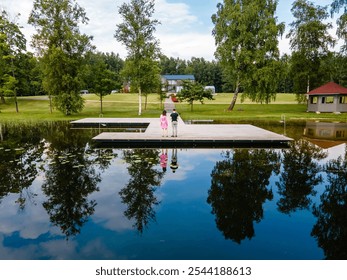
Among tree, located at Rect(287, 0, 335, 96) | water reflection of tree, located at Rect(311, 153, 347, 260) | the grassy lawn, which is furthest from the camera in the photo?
tree, located at Rect(287, 0, 335, 96)

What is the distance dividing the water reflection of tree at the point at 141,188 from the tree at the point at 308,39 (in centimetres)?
3749

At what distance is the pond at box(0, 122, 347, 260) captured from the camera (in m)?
6.01

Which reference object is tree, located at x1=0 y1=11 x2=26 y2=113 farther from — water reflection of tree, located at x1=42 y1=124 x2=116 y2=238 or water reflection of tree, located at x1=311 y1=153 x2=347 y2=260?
water reflection of tree, located at x1=311 y1=153 x2=347 y2=260

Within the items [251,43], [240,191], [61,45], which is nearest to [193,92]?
[251,43]

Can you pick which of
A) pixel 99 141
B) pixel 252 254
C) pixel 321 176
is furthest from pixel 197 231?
pixel 99 141

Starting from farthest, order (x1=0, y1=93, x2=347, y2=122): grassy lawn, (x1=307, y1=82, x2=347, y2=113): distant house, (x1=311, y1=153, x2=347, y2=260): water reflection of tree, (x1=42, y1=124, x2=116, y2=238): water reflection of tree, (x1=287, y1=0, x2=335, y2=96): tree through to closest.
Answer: (x1=287, y1=0, x2=335, y2=96): tree < (x1=307, y1=82, x2=347, y2=113): distant house < (x1=0, y1=93, x2=347, y2=122): grassy lawn < (x1=42, y1=124, x2=116, y2=238): water reflection of tree < (x1=311, y1=153, x2=347, y2=260): water reflection of tree

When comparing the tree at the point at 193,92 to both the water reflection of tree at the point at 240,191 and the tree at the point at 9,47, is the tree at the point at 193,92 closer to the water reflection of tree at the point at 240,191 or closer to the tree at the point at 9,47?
the tree at the point at 9,47

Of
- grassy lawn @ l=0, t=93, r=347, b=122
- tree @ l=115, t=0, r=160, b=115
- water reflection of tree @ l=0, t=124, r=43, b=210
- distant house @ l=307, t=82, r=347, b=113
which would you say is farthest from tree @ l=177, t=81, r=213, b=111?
water reflection of tree @ l=0, t=124, r=43, b=210

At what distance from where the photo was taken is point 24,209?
26.5 feet

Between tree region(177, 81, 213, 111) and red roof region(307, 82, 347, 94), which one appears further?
tree region(177, 81, 213, 111)

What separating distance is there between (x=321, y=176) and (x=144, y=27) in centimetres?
2910

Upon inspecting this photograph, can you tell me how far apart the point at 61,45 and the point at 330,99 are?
3741cm

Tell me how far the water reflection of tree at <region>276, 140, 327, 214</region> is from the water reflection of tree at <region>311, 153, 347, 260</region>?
440 millimetres

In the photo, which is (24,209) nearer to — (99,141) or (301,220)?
(301,220)
